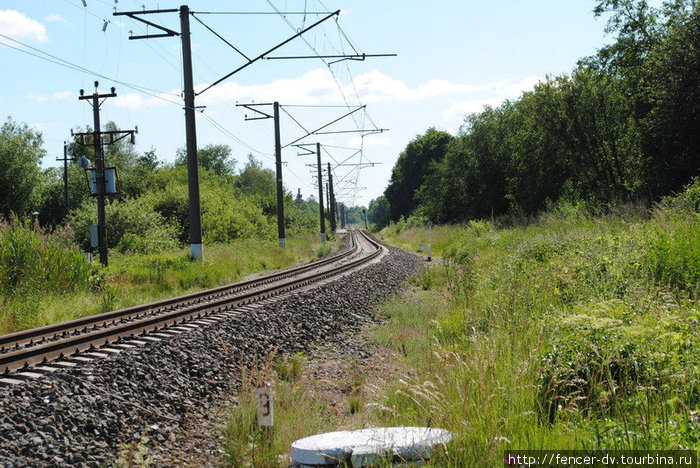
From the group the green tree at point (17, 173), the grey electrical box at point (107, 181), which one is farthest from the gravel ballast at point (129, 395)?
the green tree at point (17, 173)

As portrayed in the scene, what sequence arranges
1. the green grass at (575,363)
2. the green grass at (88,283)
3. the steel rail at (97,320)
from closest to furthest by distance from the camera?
1. the green grass at (575,363)
2. the steel rail at (97,320)
3. the green grass at (88,283)

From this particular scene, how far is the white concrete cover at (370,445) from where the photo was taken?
12.5ft

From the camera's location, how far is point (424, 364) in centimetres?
658

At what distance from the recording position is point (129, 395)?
5668 millimetres

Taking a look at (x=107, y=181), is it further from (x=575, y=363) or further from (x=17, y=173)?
(x=17, y=173)

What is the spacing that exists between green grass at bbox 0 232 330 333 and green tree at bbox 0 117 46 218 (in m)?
39.4

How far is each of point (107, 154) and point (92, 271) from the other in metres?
63.0

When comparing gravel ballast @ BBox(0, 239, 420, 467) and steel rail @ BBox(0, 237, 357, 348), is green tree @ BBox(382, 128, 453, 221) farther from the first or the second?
gravel ballast @ BBox(0, 239, 420, 467)

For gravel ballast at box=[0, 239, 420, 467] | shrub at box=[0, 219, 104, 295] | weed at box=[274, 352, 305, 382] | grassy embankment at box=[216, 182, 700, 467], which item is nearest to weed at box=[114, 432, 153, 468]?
gravel ballast at box=[0, 239, 420, 467]

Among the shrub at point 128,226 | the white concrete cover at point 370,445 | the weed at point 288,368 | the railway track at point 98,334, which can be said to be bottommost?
the weed at point 288,368

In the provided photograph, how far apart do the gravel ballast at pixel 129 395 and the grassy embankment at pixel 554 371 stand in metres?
0.62

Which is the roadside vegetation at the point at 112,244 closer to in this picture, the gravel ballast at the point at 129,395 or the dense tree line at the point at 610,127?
the gravel ballast at the point at 129,395

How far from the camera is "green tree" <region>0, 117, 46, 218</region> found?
51750mm

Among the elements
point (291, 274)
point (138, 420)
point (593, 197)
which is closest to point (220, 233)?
point (291, 274)
